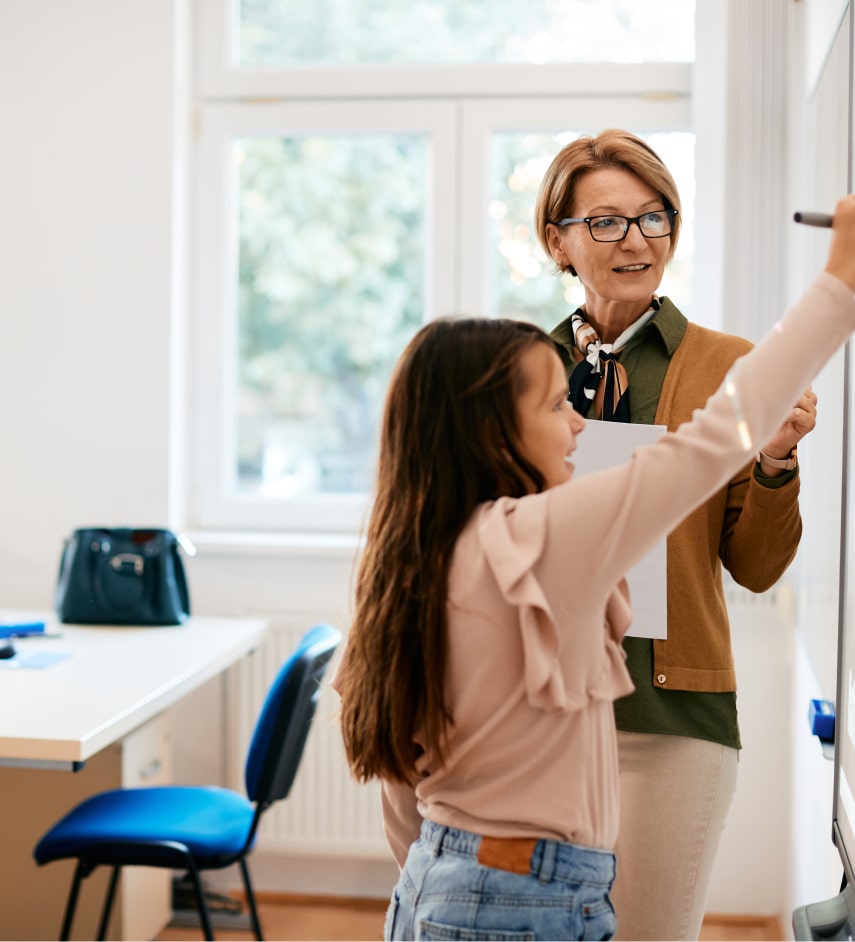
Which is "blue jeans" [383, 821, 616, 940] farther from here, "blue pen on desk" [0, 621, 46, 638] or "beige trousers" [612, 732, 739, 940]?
"blue pen on desk" [0, 621, 46, 638]

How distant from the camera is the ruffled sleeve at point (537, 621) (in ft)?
2.85

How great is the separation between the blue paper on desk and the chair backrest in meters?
0.45

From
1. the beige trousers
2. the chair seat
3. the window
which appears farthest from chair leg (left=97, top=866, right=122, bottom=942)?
the beige trousers

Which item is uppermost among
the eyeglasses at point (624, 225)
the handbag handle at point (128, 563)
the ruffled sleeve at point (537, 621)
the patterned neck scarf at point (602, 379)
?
the eyeglasses at point (624, 225)

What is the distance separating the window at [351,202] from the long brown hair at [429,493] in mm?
2006

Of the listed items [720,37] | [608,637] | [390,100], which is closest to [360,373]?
[390,100]

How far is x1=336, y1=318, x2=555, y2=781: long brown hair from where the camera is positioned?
931 mm

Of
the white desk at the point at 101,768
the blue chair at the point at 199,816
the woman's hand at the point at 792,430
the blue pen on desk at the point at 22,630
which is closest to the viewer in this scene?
the woman's hand at the point at 792,430

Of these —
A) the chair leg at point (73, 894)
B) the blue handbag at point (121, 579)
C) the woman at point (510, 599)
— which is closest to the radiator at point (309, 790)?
the blue handbag at point (121, 579)

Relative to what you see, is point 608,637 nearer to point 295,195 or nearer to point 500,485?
point 500,485

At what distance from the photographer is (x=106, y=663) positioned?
224cm

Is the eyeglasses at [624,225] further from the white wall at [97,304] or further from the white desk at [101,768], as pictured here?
the white wall at [97,304]

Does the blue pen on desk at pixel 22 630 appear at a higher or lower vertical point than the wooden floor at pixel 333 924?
higher

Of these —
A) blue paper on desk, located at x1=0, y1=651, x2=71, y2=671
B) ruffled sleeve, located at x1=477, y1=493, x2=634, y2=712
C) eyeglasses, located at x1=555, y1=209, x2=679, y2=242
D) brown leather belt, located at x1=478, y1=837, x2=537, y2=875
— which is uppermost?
eyeglasses, located at x1=555, y1=209, x2=679, y2=242
